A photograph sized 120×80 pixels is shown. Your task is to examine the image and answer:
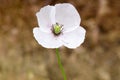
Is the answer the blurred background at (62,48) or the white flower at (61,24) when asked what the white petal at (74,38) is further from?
the blurred background at (62,48)

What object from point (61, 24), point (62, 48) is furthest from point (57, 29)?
point (62, 48)

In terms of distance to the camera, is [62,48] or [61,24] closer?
[61,24]

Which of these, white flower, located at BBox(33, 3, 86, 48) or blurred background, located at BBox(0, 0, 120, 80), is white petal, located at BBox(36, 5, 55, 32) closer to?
white flower, located at BBox(33, 3, 86, 48)

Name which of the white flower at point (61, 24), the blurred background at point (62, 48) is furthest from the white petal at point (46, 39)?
the blurred background at point (62, 48)

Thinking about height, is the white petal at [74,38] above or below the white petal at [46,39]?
below

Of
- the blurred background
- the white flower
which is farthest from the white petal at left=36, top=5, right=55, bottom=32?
the blurred background

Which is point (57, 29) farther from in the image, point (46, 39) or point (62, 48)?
point (62, 48)

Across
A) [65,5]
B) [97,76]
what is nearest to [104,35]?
[97,76]
